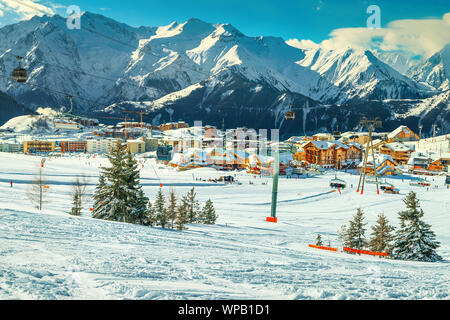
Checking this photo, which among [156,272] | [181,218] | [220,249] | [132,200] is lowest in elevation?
[181,218]

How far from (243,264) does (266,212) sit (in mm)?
23070

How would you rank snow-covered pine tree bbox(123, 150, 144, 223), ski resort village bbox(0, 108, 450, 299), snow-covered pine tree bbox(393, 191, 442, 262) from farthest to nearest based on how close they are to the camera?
snow-covered pine tree bbox(123, 150, 144, 223) < snow-covered pine tree bbox(393, 191, 442, 262) < ski resort village bbox(0, 108, 450, 299)

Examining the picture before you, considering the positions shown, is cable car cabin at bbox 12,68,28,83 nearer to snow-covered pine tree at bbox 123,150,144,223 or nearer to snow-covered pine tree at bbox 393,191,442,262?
snow-covered pine tree at bbox 123,150,144,223

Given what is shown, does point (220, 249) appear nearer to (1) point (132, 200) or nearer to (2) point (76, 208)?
(1) point (132, 200)

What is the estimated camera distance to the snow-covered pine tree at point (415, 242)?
39.2 ft

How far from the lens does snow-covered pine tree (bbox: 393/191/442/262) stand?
1195 centimetres

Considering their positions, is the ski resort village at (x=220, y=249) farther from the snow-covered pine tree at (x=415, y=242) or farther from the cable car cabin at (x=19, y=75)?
the cable car cabin at (x=19, y=75)

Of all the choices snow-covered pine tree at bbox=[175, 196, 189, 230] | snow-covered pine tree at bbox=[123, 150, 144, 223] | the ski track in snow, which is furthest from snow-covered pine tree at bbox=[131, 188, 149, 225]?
the ski track in snow

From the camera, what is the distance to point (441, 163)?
61.9 metres

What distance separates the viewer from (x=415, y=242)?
481 inches

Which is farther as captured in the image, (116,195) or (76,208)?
(76,208)

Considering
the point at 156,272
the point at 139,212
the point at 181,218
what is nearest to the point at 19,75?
the point at 139,212
